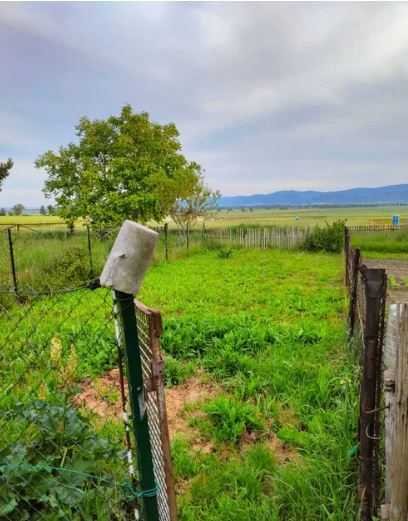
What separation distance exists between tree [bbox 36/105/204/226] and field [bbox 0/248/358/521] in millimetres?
12199

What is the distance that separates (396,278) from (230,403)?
7395 mm

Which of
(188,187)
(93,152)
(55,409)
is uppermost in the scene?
(93,152)

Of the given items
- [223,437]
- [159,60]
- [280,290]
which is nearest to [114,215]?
[159,60]

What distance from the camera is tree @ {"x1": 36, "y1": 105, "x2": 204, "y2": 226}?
56.5 feet

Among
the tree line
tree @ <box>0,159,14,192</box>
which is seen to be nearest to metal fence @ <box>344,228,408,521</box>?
tree @ <box>0,159,14,192</box>

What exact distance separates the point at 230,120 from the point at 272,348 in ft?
81.7

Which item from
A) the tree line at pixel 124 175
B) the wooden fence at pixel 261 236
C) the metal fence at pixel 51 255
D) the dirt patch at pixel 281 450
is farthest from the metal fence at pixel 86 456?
the tree line at pixel 124 175

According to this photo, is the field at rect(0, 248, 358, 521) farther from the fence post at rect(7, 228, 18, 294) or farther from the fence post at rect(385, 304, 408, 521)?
the fence post at rect(7, 228, 18, 294)

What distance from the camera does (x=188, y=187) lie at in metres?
16.1

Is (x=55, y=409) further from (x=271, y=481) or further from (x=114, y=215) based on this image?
(x=114, y=215)

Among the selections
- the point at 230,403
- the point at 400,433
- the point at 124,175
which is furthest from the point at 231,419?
the point at 124,175

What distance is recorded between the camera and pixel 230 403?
101 inches

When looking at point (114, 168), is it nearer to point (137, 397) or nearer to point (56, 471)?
point (56, 471)

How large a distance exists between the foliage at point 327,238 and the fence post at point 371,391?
12.8 metres
